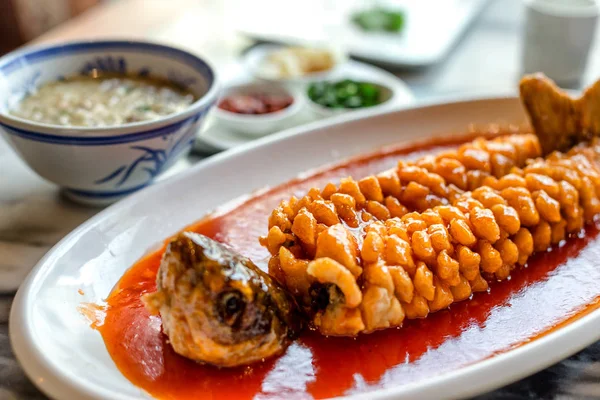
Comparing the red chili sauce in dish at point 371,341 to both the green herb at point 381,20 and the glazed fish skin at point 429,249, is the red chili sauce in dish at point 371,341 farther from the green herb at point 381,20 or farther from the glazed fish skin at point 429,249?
the green herb at point 381,20

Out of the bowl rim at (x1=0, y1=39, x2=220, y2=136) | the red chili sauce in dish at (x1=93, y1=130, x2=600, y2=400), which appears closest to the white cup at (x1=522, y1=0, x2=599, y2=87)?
the red chili sauce in dish at (x1=93, y1=130, x2=600, y2=400)

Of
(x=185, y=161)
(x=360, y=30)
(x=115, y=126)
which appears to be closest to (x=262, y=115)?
(x=185, y=161)

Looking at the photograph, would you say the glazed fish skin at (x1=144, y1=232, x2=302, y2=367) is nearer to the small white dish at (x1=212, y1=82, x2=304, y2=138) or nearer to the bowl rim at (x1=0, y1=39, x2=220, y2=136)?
the bowl rim at (x1=0, y1=39, x2=220, y2=136)

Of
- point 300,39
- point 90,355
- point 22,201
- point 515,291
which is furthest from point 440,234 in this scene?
point 300,39

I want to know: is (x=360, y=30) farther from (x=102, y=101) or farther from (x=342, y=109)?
(x=102, y=101)

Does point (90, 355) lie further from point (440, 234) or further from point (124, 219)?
point (440, 234)

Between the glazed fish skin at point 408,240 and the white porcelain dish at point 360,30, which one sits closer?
the glazed fish skin at point 408,240

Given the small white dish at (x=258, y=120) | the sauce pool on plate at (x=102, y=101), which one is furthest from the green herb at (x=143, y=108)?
the small white dish at (x=258, y=120)

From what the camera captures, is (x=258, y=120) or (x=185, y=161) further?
(x=258, y=120)

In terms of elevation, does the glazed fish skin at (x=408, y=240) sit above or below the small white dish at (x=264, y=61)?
above
